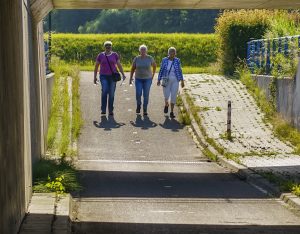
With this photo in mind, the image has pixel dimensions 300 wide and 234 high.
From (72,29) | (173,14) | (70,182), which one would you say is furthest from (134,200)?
(72,29)

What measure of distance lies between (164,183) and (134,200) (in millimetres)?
2142

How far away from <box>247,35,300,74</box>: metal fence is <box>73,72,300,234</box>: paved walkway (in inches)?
142

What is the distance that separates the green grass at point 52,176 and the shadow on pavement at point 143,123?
26.1ft

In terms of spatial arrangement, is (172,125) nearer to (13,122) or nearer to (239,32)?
(239,32)

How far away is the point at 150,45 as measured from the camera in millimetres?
55438

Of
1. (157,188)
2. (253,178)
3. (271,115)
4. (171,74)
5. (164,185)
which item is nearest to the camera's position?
(157,188)

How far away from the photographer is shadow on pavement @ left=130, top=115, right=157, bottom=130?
23922mm

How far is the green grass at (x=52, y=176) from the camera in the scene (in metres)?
13.5

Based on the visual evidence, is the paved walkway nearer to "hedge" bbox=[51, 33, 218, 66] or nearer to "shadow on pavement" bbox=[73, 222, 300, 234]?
"shadow on pavement" bbox=[73, 222, 300, 234]

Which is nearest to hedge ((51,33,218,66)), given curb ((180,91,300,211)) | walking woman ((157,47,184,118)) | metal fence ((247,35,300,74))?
metal fence ((247,35,300,74))

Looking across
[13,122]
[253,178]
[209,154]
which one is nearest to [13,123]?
[13,122]

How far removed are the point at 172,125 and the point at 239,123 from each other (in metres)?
1.66

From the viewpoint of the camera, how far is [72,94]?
90.4 feet

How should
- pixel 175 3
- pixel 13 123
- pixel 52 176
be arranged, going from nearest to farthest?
pixel 13 123
pixel 52 176
pixel 175 3
